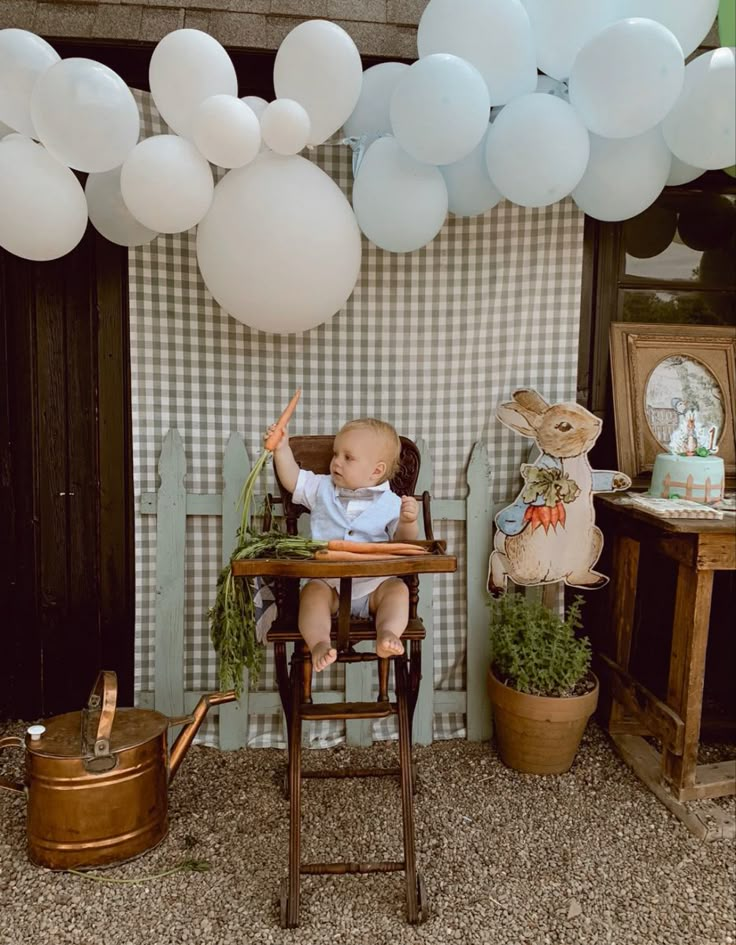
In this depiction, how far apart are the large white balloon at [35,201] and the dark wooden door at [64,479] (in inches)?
23.8

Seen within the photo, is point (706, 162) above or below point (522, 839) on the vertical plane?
above

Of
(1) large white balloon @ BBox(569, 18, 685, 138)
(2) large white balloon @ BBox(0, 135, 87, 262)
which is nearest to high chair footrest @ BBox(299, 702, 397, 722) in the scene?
(2) large white balloon @ BBox(0, 135, 87, 262)

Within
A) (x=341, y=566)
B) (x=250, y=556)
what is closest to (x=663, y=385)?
(x=341, y=566)

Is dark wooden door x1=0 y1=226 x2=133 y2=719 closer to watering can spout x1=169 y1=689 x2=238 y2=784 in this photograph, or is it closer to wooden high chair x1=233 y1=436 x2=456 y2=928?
watering can spout x1=169 y1=689 x2=238 y2=784

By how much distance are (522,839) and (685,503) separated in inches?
50.5

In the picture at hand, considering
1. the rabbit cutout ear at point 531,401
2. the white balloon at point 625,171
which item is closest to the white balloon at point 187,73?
the white balloon at point 625,171

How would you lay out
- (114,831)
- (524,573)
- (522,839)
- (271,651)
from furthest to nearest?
1. (271,651)
2. (524,573)
3. (522,839)
4. (114,831)

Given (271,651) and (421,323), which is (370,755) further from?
(421,323)

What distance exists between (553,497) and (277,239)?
1.39 m

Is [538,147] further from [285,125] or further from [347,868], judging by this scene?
[347,868]

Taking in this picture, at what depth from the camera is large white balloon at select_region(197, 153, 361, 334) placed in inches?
83.4

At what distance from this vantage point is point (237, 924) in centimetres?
200

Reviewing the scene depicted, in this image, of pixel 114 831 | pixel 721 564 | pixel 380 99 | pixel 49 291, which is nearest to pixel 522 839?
pixel 721 564

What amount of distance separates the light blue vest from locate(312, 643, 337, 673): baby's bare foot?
0.40 m
